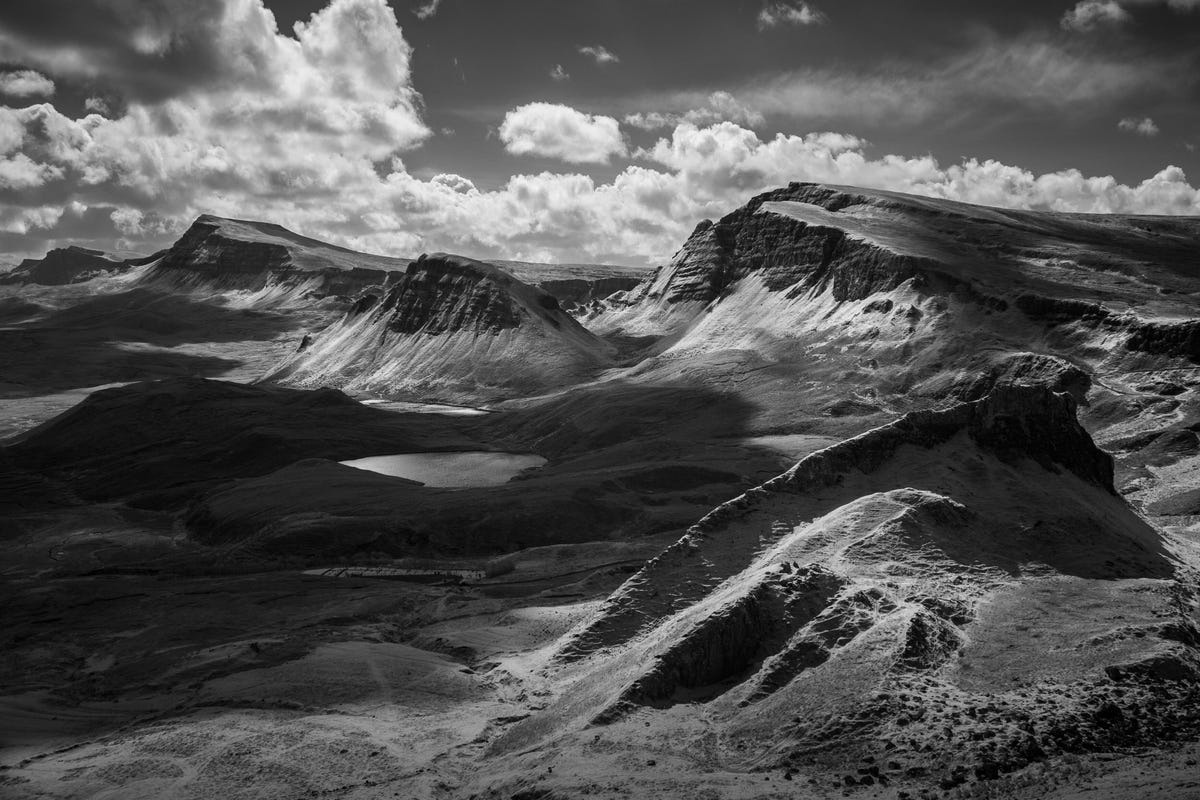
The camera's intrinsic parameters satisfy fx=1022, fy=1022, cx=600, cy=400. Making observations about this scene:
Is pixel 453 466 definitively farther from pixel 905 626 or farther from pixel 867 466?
pixel 905 626

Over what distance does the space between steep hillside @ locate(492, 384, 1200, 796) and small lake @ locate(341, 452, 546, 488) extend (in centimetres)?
9353

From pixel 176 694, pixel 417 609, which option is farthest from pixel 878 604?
pixel 417 609

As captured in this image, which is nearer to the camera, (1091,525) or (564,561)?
(1091,525)

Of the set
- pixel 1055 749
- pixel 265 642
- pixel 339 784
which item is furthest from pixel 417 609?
pixel 1055 749

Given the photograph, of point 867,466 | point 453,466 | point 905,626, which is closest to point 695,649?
point 905,626

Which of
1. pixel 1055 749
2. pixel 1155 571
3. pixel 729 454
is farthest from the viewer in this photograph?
pixel 729 454

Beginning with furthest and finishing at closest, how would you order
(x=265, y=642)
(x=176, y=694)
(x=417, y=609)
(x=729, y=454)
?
(x=729, y=454), (x=417, y=609), (x=265, y=642), (x=176, y=694)

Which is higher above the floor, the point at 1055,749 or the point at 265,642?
the point at 1055,749

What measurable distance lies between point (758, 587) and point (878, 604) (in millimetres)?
4556

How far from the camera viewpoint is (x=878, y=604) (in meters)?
38.8

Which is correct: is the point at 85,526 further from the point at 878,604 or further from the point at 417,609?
the point at 878,604

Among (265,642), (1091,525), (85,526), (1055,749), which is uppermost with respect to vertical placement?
(1091,525)

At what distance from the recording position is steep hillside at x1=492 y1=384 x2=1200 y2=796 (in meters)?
31.3

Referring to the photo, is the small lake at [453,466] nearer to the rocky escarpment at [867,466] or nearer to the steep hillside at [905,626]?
the rocky escarpment at [867,466]
